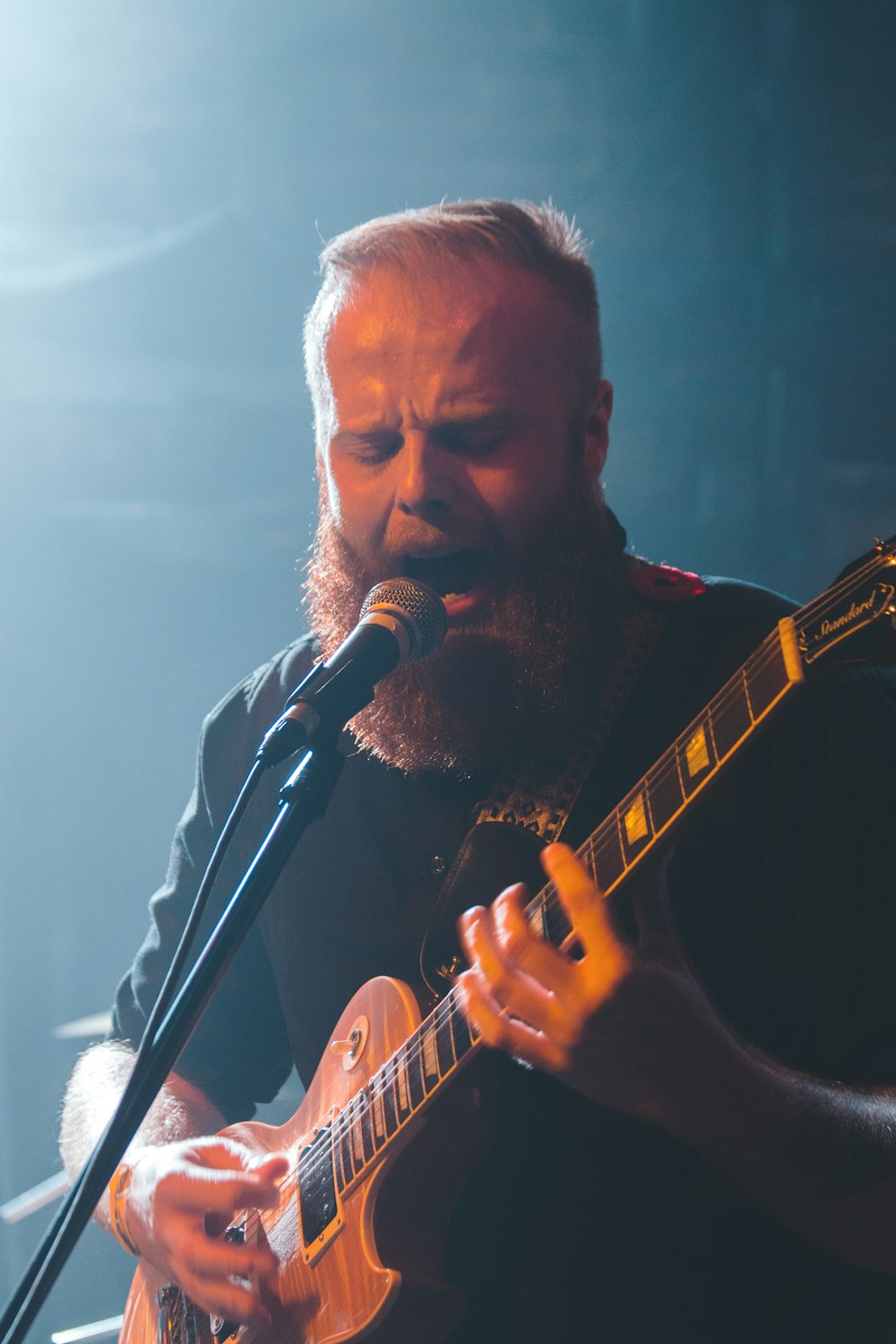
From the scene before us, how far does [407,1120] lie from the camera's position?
1.13 metres

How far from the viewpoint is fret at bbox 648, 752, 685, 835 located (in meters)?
0.94

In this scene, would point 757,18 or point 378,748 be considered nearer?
point 378,748

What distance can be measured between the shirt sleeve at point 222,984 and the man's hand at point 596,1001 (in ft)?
2.77

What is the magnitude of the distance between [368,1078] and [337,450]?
34.4 inches

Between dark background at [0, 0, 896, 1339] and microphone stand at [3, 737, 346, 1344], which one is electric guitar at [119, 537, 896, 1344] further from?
Answer: dark background at [0, 0, 896, 1339]

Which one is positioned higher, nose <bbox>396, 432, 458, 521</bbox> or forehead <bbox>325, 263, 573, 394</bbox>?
forehead <bbox>325, 263, 573, 394</bbox>

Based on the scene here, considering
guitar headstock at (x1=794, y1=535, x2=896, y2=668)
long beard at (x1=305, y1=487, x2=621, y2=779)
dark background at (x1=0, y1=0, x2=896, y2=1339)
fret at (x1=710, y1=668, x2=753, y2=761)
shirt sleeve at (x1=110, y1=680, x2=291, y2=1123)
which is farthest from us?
dark background at (x1=0, y1=0, x2=896, y2=1339)

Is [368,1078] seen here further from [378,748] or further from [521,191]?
[521,191]

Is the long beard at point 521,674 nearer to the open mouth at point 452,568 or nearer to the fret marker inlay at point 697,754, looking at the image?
the open mouth at point 452,568

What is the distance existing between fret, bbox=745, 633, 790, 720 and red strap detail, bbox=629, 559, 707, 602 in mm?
608

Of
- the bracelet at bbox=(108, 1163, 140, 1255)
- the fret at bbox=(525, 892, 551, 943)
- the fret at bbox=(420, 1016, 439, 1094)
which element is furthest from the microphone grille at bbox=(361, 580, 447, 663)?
the bracelet at bbox=(108, 1163, 140, 1255)

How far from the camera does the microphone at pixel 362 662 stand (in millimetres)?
976

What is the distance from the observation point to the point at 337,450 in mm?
1561

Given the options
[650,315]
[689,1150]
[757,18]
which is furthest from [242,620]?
[689,1150]
